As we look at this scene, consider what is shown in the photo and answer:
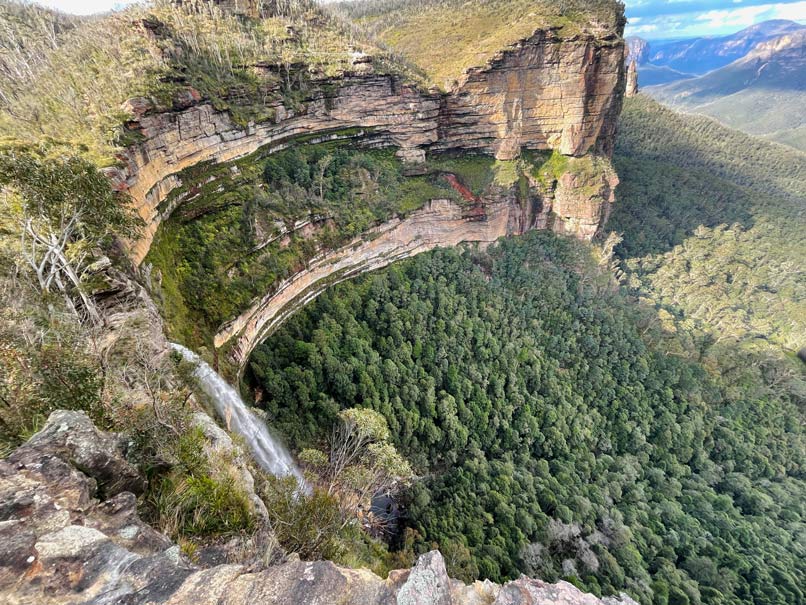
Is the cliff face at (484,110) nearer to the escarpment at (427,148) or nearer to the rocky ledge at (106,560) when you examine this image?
the escarpment at (427,148)

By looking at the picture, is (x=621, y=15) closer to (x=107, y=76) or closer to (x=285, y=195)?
(x=285, y=195)

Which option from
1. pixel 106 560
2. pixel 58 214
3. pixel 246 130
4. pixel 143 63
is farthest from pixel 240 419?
pixel 246 130

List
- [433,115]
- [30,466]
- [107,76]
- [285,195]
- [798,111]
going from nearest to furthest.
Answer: [30,466], [107,76], [285,195], [433,115], [798,111]

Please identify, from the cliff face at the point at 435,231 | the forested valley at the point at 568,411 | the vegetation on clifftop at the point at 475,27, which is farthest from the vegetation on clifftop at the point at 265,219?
the vegetation on clifftop at the point at 475,27

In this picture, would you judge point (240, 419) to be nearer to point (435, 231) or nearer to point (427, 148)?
point (435, 231)

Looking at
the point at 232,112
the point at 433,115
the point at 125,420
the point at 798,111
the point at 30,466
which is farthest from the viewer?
the point at 798,111

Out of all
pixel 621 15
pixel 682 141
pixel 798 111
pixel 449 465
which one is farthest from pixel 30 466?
pixel 798 111

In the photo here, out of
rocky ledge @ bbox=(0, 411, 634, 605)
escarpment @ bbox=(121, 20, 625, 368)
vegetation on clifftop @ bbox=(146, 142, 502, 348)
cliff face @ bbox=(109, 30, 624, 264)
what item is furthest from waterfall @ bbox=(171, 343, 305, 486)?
cliff face @ bbox=(109, 30, 624, 264)
